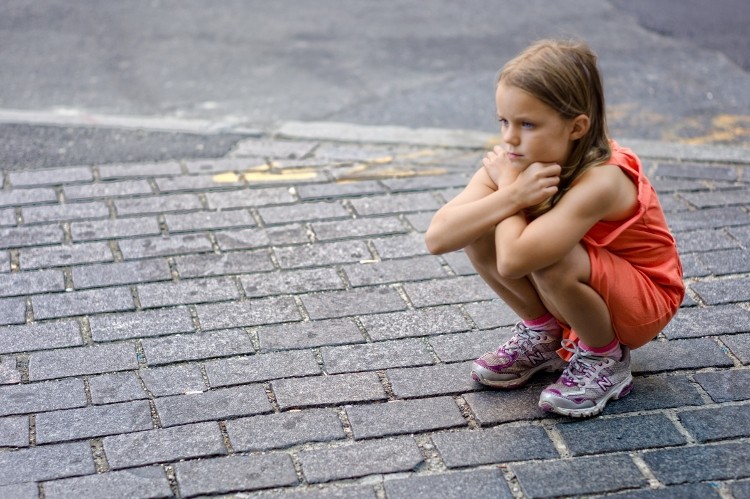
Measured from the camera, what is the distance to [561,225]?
2.57 m

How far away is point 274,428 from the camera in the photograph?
2699mm

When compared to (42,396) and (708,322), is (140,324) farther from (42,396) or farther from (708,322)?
(708,322)

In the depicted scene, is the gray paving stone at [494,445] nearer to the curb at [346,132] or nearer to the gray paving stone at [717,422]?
the gray paving stone at [717,422]

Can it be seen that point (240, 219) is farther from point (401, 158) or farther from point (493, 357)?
point (493, 357)

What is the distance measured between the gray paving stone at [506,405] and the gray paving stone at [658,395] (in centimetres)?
5

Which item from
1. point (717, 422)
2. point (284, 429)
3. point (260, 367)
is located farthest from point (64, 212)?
point (717, 422)

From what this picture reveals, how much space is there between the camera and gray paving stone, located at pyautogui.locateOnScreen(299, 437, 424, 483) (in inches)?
98.7

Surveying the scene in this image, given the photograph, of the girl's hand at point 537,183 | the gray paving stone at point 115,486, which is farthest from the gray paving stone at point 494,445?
the gray paving stone at point 115,486

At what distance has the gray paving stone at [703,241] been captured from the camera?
3.79 meters

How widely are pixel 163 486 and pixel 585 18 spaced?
19.9 ft

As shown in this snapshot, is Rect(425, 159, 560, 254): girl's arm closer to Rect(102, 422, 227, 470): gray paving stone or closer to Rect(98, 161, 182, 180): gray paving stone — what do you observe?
Rect(102, 422, 227, 470): gray paving stone

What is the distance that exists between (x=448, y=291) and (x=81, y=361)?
1.28 metres

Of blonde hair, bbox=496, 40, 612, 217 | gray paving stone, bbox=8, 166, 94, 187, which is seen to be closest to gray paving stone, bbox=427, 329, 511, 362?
blonde hair, bbox=496, 40, 612, 217

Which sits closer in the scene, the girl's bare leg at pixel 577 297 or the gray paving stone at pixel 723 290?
the girl's bare leg at pixel 577 297
